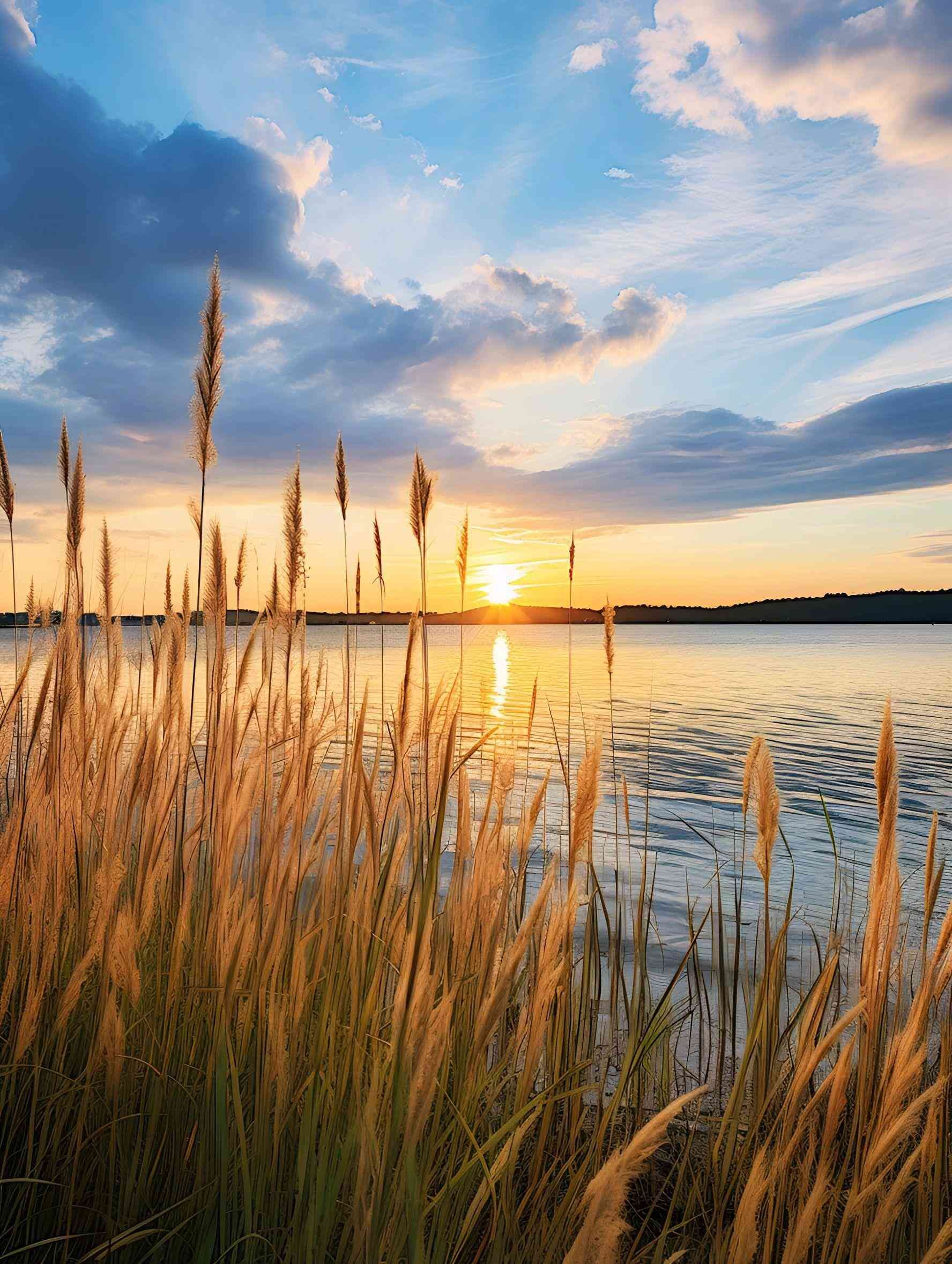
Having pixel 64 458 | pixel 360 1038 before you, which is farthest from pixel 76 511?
pixel 360 1038

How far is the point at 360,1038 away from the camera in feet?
5.35

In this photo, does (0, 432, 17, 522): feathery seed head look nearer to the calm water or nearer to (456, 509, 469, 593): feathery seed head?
the calm water

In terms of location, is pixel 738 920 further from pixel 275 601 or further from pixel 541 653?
pixel 541 653

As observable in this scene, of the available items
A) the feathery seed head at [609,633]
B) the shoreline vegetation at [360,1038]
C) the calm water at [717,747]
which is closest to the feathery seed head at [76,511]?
the shoreline vegetation at [360,1038]

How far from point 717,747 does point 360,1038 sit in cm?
1315

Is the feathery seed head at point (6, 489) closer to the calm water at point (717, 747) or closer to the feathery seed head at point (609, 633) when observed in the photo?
the calm water at point (717, 747)

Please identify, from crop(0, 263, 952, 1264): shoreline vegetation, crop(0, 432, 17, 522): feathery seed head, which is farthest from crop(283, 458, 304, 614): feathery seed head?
crop(0, 432, 17, 522): feathery seed head

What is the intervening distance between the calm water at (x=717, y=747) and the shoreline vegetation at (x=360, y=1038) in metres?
0.44

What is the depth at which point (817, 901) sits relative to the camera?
21.3 ft

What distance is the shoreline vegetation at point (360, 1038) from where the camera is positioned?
1385 millimetres

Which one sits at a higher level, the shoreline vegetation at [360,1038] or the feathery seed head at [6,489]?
the feathery seed head at [6,489]

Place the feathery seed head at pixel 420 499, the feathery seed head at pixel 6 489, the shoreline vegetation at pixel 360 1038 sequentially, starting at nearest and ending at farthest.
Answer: the shoreline vegetation at pixel 360 1038 → the feathery seed head at pixel 420 499 → the feathery seed head at pixel 6 489

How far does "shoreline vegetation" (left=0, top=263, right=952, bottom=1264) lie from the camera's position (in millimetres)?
1385

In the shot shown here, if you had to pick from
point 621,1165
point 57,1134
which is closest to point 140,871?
point 57,1134
